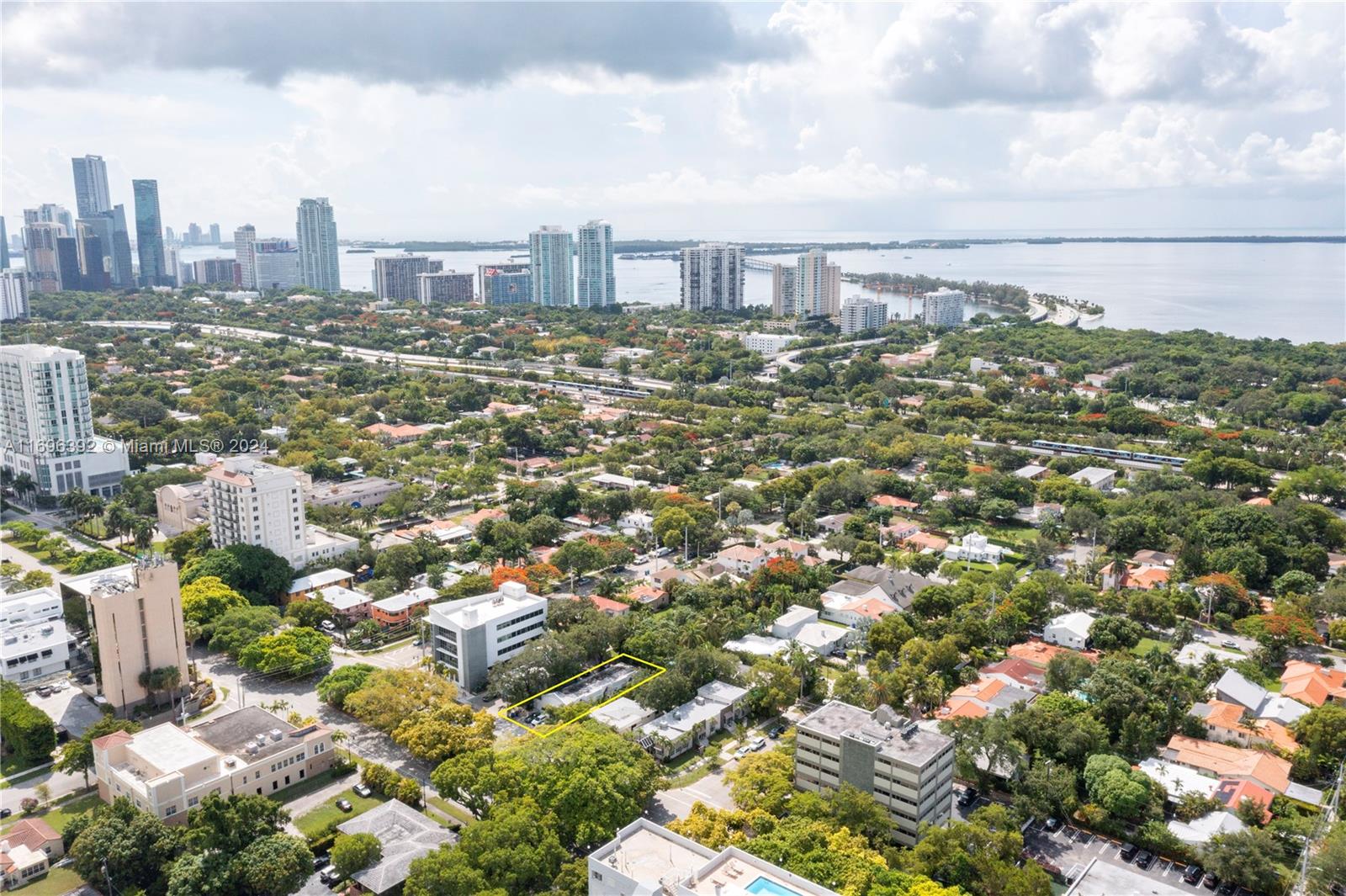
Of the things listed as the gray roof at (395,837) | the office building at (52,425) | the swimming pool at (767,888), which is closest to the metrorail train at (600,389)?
the office building at (52,425)

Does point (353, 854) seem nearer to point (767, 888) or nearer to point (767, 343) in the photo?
point (767, 888)

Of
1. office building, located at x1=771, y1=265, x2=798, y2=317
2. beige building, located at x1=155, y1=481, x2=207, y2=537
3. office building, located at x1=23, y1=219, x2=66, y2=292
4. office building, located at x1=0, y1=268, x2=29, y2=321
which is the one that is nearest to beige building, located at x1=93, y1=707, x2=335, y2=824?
beige building, located at x1=155, y1=481, x2=207, y2=537

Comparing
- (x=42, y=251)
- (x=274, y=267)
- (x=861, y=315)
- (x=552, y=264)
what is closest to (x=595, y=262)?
(x=552, y=264)

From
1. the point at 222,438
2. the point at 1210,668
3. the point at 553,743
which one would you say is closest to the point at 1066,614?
the point at 1210,668

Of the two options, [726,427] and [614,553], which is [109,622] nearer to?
[614,553]

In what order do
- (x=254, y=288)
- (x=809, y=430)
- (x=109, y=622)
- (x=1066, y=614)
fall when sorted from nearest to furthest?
1. (x=109, y=622)
2. (x=1066, y=614)
3. (x=809, y=430)
4. (x=254, y=288)

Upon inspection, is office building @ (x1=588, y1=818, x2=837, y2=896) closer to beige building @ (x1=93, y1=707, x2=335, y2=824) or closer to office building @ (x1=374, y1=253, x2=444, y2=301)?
beige building @ (x1=93, y1=707, x2=335, y2=824)
